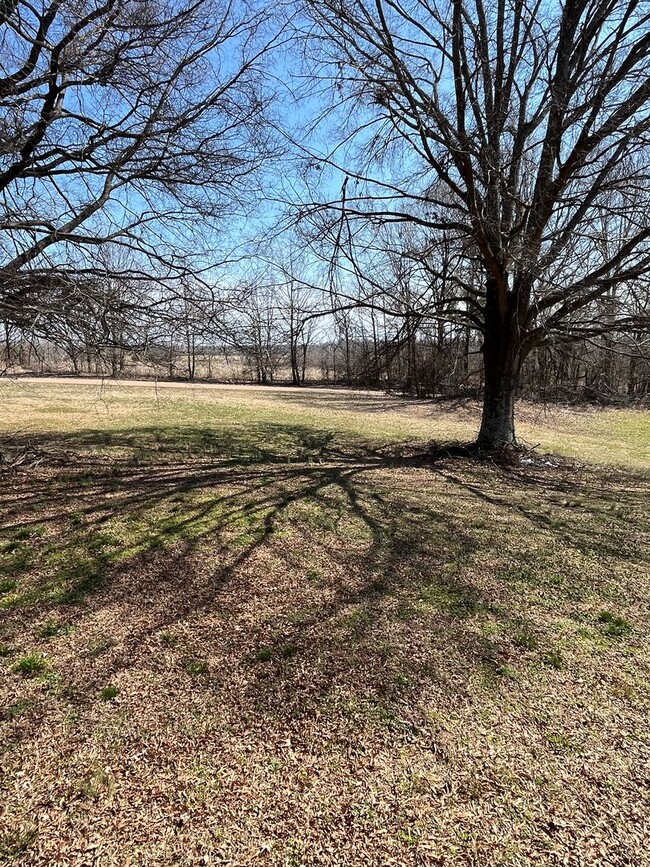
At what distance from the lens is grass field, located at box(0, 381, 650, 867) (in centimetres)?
178

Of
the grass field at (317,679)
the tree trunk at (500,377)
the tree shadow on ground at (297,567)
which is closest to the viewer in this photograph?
the grass field at (317,679)

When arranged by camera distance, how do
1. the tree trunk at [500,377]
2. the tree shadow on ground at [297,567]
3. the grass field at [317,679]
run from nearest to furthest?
the grass field at [317,679] < the tree shadow on ground at [297,567] < the tree trunk at [500,377]

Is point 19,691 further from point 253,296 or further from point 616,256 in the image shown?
point 616,256

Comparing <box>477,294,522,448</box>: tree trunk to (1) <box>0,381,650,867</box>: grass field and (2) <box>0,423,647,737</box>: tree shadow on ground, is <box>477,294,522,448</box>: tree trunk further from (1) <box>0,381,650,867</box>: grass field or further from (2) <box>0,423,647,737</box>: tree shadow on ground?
(1) <box>0,381,650,867</box>: grass field

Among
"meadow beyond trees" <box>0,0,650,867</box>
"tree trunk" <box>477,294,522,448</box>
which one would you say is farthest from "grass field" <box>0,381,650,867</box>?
"tree trunk" <box>477,294,522,448</box>

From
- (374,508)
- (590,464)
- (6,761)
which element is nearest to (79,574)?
(6,761)

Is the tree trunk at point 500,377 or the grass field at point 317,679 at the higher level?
the tree trunk at point 500,377

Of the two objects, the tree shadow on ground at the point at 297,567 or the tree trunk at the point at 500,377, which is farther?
the tree trunk at the point at 500,377

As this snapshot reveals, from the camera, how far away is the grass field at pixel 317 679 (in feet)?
5.83

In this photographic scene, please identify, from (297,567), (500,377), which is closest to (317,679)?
(297,567)

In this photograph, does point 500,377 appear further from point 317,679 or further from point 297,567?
point 317,679

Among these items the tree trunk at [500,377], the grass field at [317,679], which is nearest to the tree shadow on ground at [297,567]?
the grass field at [317,679]

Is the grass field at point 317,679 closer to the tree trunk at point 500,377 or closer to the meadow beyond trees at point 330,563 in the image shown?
the meadow beyond trees at point 330,563

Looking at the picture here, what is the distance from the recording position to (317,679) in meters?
2.61
